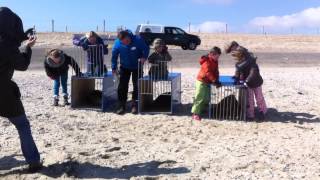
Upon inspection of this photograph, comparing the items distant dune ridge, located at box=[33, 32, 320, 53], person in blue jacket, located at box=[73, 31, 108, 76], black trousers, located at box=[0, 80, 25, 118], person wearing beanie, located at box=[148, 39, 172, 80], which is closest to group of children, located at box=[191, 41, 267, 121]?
person wearing beanie, located at box=[148, 39, 172, 80]

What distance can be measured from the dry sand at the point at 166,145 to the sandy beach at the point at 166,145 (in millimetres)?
12

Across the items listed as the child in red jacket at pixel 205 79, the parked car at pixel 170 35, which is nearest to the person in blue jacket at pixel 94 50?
the child in red jacket at pixel 205 79

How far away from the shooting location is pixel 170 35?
40.2 metres

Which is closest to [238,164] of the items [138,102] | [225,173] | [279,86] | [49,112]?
[225,173]

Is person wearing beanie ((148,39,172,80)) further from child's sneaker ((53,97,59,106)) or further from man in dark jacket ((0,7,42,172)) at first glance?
man in dark jacket ((0,7,42,172))

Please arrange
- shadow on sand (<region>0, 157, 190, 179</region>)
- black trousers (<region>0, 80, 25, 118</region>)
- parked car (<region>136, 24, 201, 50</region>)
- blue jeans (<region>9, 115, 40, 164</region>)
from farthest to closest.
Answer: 1. parked car (<region>136, 24, 201, 50</region>)
2. shadow on sand (<region>0, 157, 190, 179</region>)
3. blue jeans (<region>9, 115, 40, 164</region>)
4. black trousers (<region>0, 80, 25, 118</region>)

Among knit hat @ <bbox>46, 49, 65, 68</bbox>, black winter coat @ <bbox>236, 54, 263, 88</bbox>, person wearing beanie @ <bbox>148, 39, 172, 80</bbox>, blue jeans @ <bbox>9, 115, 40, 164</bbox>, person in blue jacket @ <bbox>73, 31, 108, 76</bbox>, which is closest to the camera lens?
blue jeans @ <bbox>9, 115, 40, 164</bbox>

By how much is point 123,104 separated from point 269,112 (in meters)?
3.00

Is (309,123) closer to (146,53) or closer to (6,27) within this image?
(146,53)

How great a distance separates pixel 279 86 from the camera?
15.1 metres

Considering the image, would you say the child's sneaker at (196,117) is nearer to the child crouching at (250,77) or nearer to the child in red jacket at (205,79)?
the child in red jacket at (205,79)

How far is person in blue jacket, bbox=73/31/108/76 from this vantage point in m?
11.4

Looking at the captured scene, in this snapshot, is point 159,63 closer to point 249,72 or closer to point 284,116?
point 249,72

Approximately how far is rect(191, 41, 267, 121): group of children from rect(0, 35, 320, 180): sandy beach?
39 centimetres
